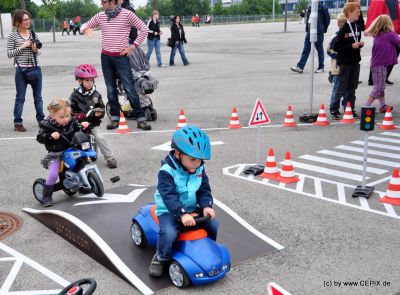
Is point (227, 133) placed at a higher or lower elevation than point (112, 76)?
lower

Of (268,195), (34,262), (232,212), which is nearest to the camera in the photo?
(34,262)

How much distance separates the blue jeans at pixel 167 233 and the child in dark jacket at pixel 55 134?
2.34 metres

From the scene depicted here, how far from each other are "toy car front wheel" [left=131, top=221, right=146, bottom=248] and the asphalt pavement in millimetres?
336

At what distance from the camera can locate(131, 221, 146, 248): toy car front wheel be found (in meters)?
5.02

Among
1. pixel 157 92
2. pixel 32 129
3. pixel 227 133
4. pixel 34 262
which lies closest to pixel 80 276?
pixel 34 262

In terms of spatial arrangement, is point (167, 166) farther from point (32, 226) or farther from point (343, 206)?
point (343, 206)

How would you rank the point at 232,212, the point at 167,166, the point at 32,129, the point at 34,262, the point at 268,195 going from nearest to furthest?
the point at 167,166 → the point at 34,262 → the point at 232,212 → the point at 268,195 → the point at 32,129

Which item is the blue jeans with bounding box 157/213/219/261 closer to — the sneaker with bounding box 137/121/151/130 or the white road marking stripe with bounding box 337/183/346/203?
the white road marking stripe with bounding box 337/183/346/203

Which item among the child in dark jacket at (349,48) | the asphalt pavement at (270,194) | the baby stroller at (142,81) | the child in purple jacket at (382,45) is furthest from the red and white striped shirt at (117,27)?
the child in purple jacket at (382,45)

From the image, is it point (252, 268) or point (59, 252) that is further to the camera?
point (59, 252)

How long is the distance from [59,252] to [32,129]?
6.34m

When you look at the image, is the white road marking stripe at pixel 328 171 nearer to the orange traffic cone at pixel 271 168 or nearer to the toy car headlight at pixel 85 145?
the orange traffic cone at pixel 271 168

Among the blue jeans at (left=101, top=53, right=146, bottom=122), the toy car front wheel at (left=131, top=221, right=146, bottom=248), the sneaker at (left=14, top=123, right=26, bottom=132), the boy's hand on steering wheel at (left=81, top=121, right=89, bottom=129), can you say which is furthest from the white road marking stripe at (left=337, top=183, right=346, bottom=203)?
the sneaker at (left=14, top=123, right=26, bottom=132)

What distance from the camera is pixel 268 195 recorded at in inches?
269
